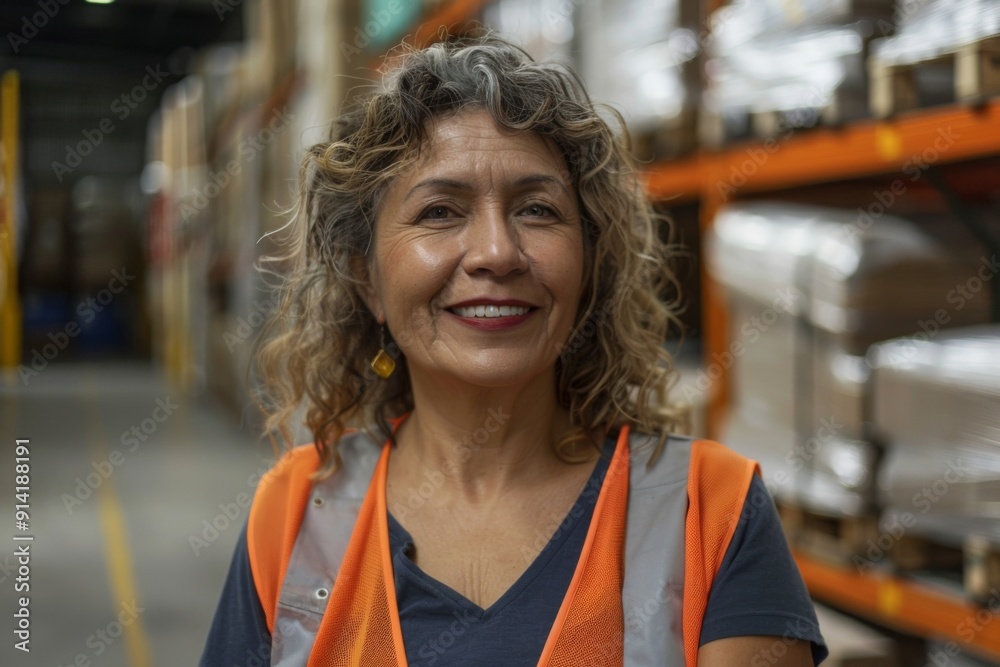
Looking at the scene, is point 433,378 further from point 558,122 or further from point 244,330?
point 244,330

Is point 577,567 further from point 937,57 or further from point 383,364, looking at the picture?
point 937,57

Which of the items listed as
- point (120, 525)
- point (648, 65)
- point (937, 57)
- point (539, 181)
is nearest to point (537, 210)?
point (539, 181)

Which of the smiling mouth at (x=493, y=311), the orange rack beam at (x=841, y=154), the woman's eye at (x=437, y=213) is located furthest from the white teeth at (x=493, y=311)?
the orange rack beam at (x=841, y=154)

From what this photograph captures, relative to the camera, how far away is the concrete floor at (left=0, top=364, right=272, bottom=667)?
4.16 metres

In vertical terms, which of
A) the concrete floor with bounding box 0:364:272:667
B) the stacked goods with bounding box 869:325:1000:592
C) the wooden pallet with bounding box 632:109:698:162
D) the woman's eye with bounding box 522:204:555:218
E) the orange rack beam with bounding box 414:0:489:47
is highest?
the orange rack beam with bounding box 414:0:489:47

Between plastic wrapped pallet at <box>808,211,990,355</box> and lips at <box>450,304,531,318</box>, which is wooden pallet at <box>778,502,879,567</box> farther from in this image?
lips at <box>450,304,531,318</box>

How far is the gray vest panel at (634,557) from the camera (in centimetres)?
161

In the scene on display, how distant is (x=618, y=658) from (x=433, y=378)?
0.60 meters

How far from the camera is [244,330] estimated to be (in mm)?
7605

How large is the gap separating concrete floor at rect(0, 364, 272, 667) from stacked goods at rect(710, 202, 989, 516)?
2.44 meters

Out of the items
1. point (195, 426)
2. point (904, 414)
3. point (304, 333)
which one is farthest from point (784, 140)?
point (195, 426)

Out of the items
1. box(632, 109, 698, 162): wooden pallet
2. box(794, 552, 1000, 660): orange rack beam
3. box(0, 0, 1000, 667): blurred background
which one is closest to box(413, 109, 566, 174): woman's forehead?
box(0, 0, 1000, 667): blurred background

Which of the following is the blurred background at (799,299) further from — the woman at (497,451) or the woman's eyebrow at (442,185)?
the woman's eyebrow at (442,185)

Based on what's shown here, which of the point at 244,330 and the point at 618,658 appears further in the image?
the point at 244,330
